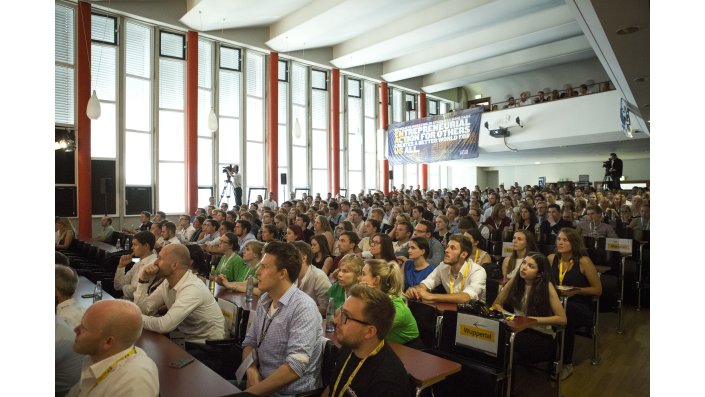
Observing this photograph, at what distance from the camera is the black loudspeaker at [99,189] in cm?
1141

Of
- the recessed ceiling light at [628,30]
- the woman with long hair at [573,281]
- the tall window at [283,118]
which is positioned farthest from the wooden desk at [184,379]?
the tall window at [283,118]

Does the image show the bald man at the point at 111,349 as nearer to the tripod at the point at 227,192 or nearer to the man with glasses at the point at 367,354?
the man with glasses at the point at 367,354

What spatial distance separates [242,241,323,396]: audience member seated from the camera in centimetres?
211

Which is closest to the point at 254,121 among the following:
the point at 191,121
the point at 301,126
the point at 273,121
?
the point at 273,121

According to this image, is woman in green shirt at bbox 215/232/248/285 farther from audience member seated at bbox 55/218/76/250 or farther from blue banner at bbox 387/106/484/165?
blue banner at bbox 387/106/484/165

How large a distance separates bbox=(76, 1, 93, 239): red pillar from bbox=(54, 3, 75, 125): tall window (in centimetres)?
26

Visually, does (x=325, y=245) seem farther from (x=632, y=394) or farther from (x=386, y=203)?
(x=386, y=203)

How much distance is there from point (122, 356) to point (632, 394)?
3306 mm

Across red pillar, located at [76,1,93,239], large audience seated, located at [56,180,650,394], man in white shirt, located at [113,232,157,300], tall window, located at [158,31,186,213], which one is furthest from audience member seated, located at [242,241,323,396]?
tall window, located at [158,31,186,213]

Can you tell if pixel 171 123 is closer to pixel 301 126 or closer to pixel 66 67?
pixel 66 67

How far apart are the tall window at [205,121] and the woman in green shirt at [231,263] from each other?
30.7ft

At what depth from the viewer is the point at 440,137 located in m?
13.9
